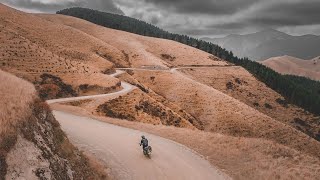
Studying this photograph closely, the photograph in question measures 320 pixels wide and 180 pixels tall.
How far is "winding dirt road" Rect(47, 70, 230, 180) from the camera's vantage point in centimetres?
2336

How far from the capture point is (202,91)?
332ft

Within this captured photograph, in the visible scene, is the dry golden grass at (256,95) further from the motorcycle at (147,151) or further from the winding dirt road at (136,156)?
the motorcycle at (147,151)

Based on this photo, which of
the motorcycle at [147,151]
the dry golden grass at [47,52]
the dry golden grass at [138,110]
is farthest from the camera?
the dry golden grass at [47,52]

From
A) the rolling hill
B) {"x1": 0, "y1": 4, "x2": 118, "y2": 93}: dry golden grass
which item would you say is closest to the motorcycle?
the rolling hill

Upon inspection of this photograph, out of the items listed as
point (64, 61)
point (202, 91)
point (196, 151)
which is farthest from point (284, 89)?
point (196, 151)

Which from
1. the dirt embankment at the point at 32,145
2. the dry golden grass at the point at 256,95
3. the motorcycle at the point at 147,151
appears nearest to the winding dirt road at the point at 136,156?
the motorcycle at the point at 147,151

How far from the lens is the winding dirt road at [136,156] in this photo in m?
23.4

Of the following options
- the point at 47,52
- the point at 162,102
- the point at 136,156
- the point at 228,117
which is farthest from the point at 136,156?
the point at 47,52

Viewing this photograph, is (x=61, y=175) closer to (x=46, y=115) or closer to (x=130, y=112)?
(x=46, y=115)

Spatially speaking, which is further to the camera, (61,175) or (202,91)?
(202,91)

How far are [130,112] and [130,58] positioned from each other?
85018 mm

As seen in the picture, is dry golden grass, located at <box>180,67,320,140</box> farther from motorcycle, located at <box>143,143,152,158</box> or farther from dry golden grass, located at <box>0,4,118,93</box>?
motorcycle, located at <box>143,143,152,158</box>

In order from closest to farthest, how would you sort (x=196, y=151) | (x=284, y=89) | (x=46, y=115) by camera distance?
(x=46, y=115) < (x=196, y=151) < (x=284, y=89)

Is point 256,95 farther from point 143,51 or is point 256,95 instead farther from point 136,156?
point 136,156
